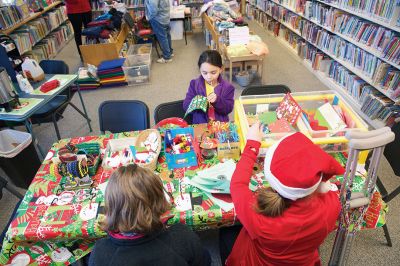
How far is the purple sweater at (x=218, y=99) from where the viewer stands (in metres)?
2.30

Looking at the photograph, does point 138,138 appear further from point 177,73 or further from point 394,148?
point 177,73

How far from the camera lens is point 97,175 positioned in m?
1.69

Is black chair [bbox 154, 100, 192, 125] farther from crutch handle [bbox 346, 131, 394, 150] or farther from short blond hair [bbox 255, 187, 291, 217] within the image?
crutch handle [bbox 346, 131, 394, 150]

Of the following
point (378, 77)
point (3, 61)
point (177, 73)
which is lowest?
point (177, 73)

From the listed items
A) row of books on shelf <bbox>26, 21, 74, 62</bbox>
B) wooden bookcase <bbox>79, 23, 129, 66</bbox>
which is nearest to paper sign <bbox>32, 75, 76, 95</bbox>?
wooden bookcase <bbox>79, 23, 129, 66</bbox>

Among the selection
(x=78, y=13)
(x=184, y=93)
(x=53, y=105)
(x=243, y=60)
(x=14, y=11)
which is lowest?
(x=184, y=93)

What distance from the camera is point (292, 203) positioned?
42.4 inches

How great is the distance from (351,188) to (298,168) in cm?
32

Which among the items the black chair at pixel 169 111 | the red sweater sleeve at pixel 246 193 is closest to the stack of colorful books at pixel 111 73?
the black chair at pixel 169 111

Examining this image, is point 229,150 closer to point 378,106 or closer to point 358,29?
point 378,106

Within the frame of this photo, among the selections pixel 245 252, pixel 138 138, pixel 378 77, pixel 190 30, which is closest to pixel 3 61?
pixel 138 138

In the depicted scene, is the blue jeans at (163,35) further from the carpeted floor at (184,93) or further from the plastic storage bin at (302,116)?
the plastic storage bin at (302,116)

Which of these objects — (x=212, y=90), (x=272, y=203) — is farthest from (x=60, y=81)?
(x=272, y=203)

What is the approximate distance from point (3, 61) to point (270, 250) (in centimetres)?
325
